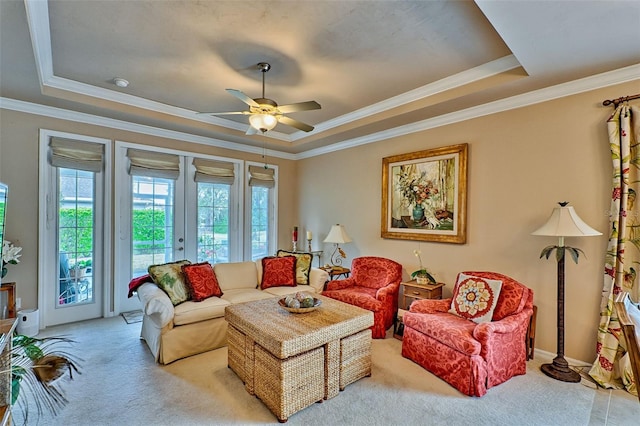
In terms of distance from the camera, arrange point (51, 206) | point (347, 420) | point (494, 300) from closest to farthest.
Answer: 1. point (347, 420)
2. point (494, 300)
3. point (51, 206)

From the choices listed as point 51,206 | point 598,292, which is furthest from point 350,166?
point 51,206

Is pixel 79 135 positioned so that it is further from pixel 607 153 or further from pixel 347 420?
pixel 607 153

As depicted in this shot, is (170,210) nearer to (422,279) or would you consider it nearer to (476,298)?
(422,279)

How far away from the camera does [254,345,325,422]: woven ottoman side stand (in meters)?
2.11

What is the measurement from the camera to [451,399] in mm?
2348

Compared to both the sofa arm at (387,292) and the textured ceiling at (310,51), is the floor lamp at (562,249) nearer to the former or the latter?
the textured ceiling at (310,51)

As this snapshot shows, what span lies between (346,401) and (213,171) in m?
3.86

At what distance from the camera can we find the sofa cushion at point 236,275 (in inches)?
150

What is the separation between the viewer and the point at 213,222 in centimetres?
506

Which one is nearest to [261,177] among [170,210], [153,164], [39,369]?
[170,210]

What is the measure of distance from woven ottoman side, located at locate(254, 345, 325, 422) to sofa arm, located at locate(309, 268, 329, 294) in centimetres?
174

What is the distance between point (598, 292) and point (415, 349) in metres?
1.65

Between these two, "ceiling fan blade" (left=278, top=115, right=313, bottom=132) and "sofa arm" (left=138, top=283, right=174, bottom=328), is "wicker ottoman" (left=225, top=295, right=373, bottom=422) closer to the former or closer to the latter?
"sofa arm" (left=138, top=283, right=174, bottom=328)

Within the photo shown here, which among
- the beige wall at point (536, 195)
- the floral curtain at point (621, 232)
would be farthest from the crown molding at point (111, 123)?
the floral curtain at point (621, 232)
